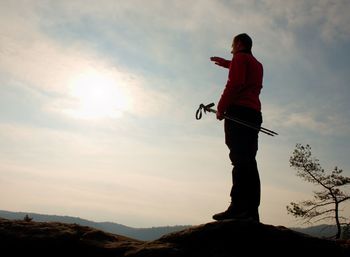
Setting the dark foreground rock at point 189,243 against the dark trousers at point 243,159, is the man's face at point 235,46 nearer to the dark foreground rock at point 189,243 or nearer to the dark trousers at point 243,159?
the dark trousers at point 243,159

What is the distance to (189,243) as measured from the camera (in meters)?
5.80

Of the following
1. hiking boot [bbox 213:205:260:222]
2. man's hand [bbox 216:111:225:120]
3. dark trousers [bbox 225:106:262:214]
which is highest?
man's hand [bbox 216:111:225:120]

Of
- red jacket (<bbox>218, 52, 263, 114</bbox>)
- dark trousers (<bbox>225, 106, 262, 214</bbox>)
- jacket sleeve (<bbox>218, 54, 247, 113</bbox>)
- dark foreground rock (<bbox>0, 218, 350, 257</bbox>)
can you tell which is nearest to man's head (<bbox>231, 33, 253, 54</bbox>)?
red jacket (<bbox>218, 52, 263, 114</bbox>)

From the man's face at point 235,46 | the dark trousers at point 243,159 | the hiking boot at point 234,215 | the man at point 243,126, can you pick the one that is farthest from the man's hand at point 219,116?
the hiking boot at point 234,215

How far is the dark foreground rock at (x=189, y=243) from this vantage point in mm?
5609

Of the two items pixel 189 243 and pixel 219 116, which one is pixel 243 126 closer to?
pixel 219 116

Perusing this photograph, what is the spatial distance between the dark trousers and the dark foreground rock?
2.54 ft

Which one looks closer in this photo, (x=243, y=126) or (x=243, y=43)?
(x=243, y=126)

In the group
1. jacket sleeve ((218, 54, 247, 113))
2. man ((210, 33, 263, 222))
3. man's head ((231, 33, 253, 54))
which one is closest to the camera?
man ((210, 33, 263, 222))

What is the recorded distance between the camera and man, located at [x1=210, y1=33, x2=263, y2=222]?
6.82m

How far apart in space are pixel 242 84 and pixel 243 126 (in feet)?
2.59

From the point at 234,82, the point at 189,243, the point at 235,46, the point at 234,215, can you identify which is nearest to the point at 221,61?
the point at 235,46

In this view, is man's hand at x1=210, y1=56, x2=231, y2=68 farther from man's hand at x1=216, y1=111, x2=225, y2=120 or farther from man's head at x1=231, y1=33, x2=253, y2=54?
man's hand at x1=216, y1=111, x2=225, y2=120

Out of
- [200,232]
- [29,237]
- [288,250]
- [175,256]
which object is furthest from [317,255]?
[29,237]
